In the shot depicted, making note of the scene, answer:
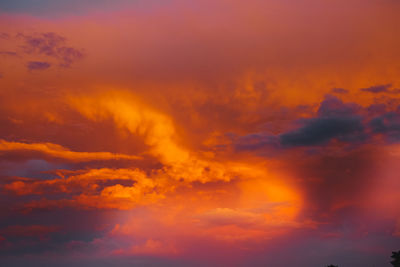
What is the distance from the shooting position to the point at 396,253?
444ft

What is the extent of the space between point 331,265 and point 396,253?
4170 cm

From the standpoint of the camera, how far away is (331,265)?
16350cm

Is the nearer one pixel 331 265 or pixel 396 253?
pixel 396 253
